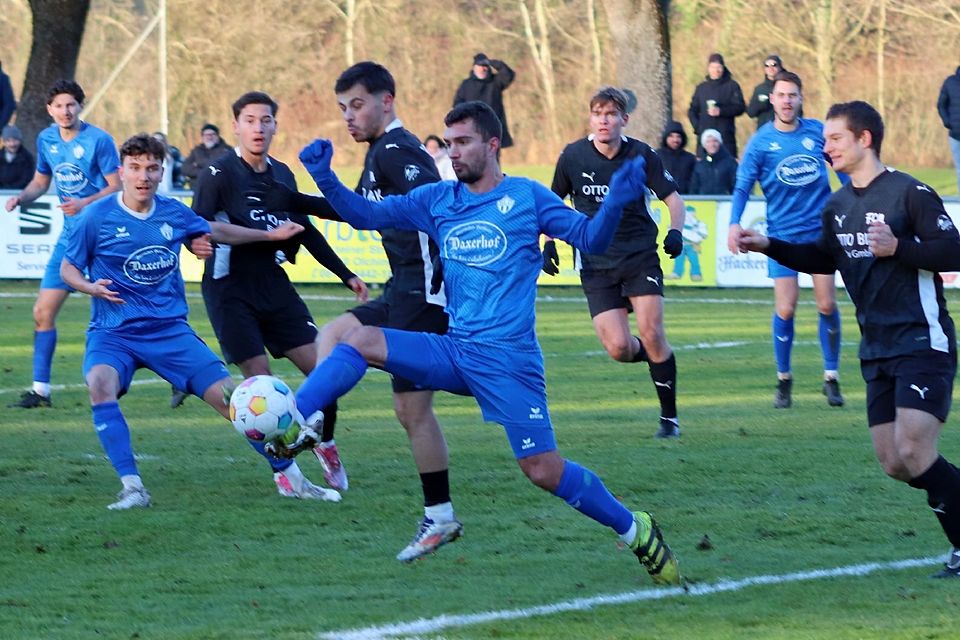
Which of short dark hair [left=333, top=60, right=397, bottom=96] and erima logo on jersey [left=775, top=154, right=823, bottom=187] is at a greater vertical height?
short dark hair [left=333, top=60, right=397, bottom=96]

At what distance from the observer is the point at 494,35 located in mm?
44688

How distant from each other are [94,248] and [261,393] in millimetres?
2636

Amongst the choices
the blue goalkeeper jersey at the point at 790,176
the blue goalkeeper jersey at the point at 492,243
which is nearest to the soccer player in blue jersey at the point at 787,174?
the blue goalkeeper jersey at the point at 790,176

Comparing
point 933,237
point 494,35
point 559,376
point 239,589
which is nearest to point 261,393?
point 239,589

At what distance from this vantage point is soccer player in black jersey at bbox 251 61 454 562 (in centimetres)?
668

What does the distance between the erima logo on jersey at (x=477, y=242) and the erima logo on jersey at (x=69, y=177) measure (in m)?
5.78

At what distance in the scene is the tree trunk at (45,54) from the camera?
26.0 meters

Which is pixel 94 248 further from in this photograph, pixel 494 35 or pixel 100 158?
pixel 494 35

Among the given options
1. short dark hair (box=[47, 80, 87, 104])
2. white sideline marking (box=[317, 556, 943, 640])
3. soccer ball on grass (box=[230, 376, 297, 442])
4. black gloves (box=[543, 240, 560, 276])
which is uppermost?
short dark hair (box=[47, 80, 87, 104])

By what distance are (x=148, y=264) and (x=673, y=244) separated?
9.24 feet

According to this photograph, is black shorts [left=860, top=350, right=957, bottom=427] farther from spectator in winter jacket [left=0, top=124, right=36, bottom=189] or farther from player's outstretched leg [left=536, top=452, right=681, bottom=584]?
spectator in winter jacket [left=0, top=124, right=36, bottom=189]

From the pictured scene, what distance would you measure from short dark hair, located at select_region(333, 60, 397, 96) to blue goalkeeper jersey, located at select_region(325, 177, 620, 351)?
0.97 m

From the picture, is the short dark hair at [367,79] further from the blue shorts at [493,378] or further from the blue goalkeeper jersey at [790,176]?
the blue goalkeeper jersey at [790,176]

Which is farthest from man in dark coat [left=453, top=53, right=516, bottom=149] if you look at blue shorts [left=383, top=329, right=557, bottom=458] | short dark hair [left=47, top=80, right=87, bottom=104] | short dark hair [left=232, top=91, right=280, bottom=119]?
blue shorts [left=383, top=329, right=557, bottom=458]
